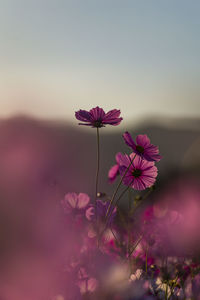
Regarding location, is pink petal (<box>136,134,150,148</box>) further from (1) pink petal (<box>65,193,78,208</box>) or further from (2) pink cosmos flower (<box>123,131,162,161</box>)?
Answer: (1) pink petal (<box>65,193,78,208</box>)

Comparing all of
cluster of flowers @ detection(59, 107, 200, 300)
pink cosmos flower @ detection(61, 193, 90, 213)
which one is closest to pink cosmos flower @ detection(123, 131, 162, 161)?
cluster of flowers @ detection(59, 107, 200, 300)

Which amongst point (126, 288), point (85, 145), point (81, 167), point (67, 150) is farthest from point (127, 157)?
point (85, 145)

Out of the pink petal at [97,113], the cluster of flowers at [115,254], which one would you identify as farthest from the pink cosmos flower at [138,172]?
the pink petal at [97,113]

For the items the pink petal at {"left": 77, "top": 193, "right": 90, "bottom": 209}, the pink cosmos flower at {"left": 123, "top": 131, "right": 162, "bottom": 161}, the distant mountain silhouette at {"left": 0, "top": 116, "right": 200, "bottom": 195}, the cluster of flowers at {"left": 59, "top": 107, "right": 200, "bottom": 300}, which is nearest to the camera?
the cluster of flowers at {"left": 59, "top": 107, "right": 200, "bottom": 300}

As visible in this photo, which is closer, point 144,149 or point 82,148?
point 144,149

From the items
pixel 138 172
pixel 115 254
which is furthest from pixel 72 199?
pixel 115 254

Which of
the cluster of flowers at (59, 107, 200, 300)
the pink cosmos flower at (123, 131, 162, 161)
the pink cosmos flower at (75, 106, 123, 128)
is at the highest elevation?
the pink cosmos flower at (75, 106, 123, 128)

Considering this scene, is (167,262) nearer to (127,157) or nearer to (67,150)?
(127,157)

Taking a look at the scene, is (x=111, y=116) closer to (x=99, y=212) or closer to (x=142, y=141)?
(x=142, y=141)
